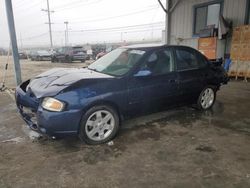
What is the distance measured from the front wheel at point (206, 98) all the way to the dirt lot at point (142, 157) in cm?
52

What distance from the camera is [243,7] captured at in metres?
8.84

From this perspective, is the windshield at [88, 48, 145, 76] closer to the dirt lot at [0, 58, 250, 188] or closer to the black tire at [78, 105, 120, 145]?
the black tire at [78, 105, 120, 145]

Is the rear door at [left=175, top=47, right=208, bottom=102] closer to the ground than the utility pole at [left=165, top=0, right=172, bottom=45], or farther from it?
closer to the ground

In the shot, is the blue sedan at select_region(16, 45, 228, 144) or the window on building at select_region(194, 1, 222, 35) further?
the window on building at select_region(194, 1, 222, 35)

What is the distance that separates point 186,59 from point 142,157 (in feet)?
7.68

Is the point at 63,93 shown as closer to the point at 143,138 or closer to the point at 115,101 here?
the point at 115,101

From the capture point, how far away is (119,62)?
4.11 metres

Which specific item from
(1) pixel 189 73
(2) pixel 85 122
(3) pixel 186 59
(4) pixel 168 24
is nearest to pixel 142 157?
(2) pixel 85 122

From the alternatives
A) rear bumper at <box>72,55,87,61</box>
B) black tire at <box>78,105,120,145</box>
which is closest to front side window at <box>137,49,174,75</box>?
black tire at <box>78,105,120,145</box>

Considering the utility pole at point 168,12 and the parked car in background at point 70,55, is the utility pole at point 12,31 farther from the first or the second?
the parked car in background at point 70,55

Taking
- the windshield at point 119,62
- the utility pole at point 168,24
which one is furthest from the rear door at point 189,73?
the utility pole at point 168,24

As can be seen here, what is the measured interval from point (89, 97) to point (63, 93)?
1.17ft

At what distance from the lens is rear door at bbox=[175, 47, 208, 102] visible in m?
4.38

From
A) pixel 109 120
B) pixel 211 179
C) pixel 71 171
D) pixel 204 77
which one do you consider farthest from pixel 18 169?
pixel 204 77
